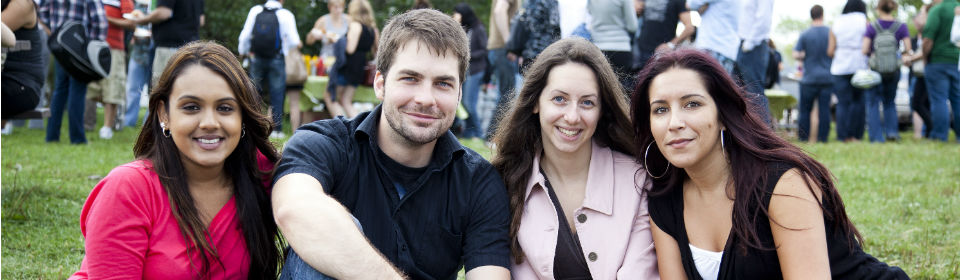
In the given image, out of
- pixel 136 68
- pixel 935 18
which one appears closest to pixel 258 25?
pixel 136 68

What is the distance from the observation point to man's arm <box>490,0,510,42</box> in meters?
8.45

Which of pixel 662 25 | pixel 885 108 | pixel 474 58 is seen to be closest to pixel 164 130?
pixel 662 25

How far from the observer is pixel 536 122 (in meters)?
3.35

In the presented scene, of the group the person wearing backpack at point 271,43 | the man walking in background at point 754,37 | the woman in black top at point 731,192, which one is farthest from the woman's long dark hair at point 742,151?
the person wearing backpack at point 271,43

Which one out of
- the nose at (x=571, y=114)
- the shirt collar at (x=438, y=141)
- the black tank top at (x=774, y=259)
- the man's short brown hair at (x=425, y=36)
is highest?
the man's short brown hair at (x=425, y=36)

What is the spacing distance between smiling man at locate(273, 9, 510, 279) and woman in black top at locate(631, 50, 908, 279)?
660mm

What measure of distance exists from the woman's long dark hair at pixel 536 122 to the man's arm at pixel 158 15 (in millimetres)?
6166

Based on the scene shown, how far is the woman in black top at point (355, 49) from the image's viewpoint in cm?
995

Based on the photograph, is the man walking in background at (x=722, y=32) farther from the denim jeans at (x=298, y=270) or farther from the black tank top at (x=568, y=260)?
the denim jeans at (x=298, y=270)

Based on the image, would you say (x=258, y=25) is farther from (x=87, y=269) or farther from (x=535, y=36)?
(x=87, y=269)

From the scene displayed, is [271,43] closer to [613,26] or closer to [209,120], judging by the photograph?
[613,26]

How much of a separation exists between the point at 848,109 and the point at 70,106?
30.4ft

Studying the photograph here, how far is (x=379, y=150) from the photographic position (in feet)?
9.84

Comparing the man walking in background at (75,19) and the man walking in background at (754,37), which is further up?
the man walking in background at (754,37)
